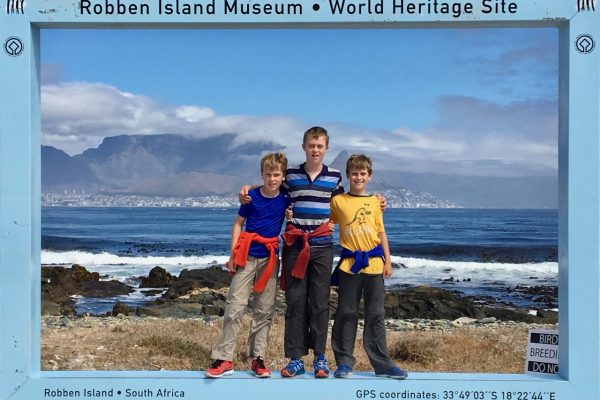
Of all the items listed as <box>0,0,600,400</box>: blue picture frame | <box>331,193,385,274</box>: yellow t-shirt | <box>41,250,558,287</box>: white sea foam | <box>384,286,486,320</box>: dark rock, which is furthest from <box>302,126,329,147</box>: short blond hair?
<box>41,250,558,287</box>: white sea foam

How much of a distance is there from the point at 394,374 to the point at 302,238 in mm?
1159

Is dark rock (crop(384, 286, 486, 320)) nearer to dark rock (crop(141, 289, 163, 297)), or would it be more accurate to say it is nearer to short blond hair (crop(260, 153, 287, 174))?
dark rock (crop(141, 289, 163, 297))

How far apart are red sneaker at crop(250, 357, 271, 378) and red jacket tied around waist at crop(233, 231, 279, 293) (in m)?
0.50

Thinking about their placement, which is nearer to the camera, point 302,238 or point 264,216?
point 302,238

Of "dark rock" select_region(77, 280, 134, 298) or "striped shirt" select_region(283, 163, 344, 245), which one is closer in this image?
"striped shirt" select_region(283, 163, 344, 245)

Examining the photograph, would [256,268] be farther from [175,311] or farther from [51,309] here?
[51,309]

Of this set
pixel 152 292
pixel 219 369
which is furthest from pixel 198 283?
pixel 219 369

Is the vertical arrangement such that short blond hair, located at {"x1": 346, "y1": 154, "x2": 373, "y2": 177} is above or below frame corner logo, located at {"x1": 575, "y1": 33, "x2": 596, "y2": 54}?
below

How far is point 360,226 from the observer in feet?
16.8

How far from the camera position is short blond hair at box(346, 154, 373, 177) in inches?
200

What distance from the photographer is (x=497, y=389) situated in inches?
203

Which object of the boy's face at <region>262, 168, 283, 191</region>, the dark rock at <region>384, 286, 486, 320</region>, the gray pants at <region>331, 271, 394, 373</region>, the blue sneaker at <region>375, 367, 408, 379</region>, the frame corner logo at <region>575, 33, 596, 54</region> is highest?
the frame corner logo at <region>575, 33, 596, 54</region>

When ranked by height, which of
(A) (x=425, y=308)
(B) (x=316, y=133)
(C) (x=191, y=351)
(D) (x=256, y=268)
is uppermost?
(B) (x=316, y=133)

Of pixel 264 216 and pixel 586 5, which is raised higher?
pixel 586 5
